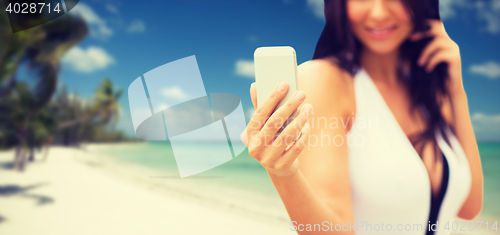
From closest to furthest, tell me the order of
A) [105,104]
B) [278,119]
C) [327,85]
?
[278,119], [327,85], [105,104]

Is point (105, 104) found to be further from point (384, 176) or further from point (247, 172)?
point (384, 176)

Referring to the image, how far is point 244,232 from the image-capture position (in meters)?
3.84

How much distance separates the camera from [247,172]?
8562mm

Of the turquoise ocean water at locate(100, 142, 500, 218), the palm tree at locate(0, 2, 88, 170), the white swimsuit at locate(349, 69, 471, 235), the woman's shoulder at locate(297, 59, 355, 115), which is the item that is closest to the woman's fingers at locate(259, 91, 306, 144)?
the woman's shoulder at locate(297, 59, 355, 115)

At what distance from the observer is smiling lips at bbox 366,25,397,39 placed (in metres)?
1.01

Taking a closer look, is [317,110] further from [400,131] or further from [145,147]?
[145,147]

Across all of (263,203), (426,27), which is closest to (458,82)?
(426,27)

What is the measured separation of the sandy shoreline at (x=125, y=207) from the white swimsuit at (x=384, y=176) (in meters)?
3.23

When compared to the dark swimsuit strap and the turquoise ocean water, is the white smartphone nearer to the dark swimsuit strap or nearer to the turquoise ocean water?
the dark swimsuit strap

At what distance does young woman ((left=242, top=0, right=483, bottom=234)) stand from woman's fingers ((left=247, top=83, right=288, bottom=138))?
6.0 inches

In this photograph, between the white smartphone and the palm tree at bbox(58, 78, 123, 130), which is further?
the palm tree at bbox(58, 78, 123, 130)

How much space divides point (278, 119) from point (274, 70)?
179mm

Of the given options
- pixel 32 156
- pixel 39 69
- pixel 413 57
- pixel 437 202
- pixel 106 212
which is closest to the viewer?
pixel 437 202

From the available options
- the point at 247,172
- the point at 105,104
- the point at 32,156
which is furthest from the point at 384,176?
the point at 105,104
